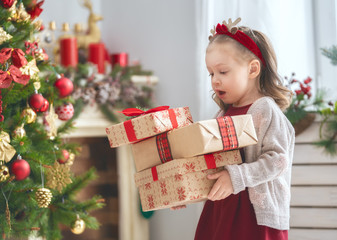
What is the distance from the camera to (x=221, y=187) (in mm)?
1166

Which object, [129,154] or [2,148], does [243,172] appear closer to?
[2,148]

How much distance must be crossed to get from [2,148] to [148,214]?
1363 mm

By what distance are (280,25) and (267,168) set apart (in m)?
1.22

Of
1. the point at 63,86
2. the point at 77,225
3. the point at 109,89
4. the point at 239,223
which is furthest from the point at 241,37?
the point at 109,89

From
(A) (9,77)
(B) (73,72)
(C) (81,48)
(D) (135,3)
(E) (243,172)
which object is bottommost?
(E) (243,172)

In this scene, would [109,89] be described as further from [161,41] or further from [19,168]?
[19,168]

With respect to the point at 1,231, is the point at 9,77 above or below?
above

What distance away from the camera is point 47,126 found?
1831 mm

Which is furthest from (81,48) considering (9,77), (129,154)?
(9,77)

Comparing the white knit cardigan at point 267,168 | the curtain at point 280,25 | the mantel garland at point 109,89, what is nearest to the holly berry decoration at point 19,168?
the white knit cardigan at point 267,168

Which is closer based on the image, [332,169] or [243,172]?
[243,172]

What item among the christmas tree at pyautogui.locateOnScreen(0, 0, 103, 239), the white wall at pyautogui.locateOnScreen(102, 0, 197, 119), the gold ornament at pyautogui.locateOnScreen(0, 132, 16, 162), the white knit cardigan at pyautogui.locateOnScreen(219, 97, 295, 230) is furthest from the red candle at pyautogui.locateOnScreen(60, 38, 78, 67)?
the white knit cardigan at pyautogui.locateOnScreen(219, 97, 295, 230)

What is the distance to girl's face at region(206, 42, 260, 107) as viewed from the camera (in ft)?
4.21

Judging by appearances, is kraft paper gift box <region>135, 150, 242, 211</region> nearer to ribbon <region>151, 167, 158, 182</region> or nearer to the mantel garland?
ribbon <region>151, 167, 158, 182</region>
